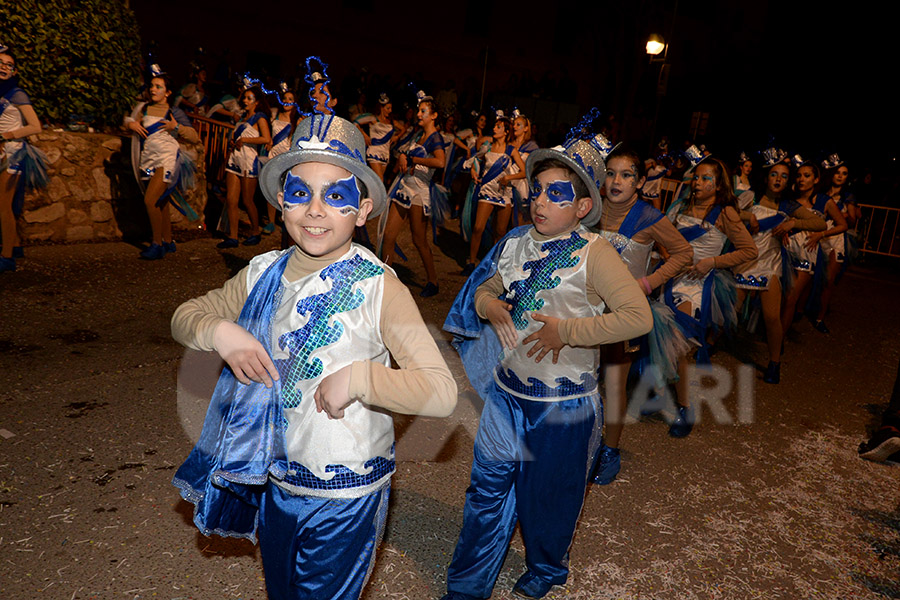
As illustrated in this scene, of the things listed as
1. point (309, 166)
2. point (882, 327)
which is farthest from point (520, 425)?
point (882, 327)

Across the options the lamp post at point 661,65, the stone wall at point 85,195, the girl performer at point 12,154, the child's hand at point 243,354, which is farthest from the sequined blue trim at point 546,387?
the lamp post at point 661,65

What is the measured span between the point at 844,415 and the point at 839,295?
24.3 feet

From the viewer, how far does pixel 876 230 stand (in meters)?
17.2

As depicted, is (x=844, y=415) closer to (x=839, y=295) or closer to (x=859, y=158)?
(x=839, y=295)

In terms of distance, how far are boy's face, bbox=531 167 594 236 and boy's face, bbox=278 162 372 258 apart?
111cm

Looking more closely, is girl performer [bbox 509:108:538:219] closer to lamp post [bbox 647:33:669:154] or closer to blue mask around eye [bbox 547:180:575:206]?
blue mask around eye [bbox 547:180:575:206]

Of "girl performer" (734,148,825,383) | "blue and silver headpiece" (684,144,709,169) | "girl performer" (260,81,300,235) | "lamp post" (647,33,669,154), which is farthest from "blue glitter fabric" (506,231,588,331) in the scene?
"lamp post" (647,33,669,154)

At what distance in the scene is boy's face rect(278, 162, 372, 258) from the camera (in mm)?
2143

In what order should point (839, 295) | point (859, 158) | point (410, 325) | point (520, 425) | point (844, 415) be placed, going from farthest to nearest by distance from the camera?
point (859, 158)
point (839, 295)
point (844, 415)
point (520, 425)
point (410, 325)

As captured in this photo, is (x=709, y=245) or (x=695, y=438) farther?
(x=709, y=245)

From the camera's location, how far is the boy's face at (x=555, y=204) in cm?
301

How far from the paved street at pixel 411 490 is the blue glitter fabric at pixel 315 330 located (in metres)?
1.45

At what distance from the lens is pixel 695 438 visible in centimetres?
546

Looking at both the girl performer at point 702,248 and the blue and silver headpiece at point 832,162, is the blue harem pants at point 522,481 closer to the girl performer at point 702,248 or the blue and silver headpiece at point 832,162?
the girl performer at point 702,248
